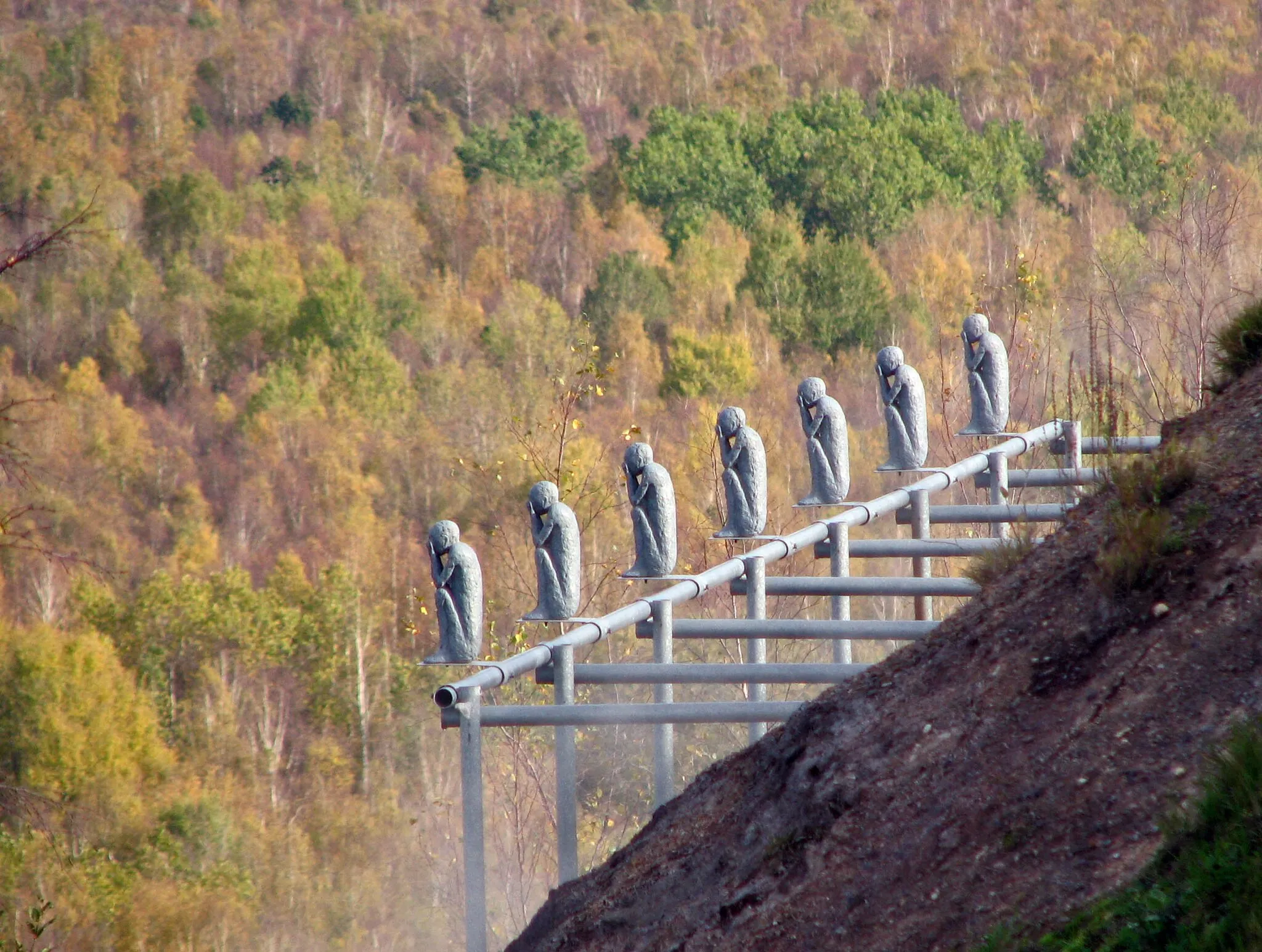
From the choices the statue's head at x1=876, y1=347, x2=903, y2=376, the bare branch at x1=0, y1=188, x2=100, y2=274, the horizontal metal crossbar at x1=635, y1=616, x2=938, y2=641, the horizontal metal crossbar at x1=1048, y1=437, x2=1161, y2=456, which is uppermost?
the bare branch at x1=0, y1=188, x2=100, y2=274

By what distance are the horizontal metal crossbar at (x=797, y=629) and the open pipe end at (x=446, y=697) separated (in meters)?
1.04

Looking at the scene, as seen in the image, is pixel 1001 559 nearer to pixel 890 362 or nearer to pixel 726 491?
pixel 726 491

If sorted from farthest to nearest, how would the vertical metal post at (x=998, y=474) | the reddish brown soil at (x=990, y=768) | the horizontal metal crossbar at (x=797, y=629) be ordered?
the vertical metal post at (x=998, y=474)
the horizontal metal crossbar at (x=797, y=629)
the reddish brown soil at (x=990, y=768)

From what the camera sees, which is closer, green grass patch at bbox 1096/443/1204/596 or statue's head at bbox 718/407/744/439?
green grass patch at bbox 1096/443/1204/596

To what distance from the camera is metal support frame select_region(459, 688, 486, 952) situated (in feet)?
21.2

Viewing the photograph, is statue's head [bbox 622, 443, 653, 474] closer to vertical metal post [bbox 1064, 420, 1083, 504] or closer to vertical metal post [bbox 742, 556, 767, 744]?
vertical metal post [bbox 742, 556, 767, 744]

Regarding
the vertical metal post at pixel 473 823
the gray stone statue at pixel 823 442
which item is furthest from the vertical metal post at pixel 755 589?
the vertical metal post at pixel 473 823

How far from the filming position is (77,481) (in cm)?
5600

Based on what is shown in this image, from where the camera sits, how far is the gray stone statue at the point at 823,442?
9.05 meters

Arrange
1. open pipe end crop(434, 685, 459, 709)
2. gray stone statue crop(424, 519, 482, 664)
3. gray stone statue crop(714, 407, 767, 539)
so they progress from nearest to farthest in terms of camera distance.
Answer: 1. open pipe end crop(434, 685, 459, 709)
2. gray stone statue crop(424, 519, 482, 664)
3. gray stone statue crop(714, 407, 767, 539)

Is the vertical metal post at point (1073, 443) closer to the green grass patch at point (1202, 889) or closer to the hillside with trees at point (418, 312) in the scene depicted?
the hillside with trees at point (418, 312)

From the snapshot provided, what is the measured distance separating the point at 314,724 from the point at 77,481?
15.7 m

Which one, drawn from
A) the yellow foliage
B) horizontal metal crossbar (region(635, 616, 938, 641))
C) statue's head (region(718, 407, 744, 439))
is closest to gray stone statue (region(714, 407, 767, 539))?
statue's head (region(718, 407, 744, 439))

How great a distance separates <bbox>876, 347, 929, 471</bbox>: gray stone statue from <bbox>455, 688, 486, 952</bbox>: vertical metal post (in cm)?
346
